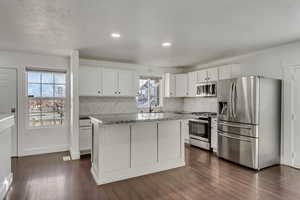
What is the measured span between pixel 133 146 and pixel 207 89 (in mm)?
2996

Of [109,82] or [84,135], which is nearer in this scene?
[84,135]

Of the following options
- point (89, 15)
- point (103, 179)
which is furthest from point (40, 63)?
point (103, 179)

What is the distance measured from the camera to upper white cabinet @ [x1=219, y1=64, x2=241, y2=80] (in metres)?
4.54

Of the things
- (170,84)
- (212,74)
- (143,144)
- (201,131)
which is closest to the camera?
(143,144)

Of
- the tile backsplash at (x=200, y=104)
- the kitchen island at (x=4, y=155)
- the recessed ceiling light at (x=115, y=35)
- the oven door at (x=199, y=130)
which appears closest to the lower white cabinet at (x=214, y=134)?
the oven door at (x=199, y=130)

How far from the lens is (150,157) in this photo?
333 centimetres

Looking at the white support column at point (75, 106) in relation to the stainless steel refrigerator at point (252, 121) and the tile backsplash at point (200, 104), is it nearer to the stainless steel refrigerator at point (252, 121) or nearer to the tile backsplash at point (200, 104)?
the stainless steel refrigerator at point (252, 121)

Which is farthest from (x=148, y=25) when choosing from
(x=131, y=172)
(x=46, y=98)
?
(x=46, y=98)

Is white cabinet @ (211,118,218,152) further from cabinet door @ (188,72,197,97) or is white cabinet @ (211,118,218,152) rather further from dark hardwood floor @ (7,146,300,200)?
cabinet door @ (188,72,197,97)

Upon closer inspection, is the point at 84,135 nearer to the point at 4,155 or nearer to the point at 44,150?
the point at 44,150

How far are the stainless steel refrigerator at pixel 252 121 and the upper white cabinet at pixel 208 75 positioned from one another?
1.02 meters

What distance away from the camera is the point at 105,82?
4.92 metres

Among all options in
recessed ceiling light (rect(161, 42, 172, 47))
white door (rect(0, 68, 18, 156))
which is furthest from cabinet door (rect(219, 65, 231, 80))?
white door (rect(0, 68, 18, 156))

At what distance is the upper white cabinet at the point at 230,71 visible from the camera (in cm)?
454
